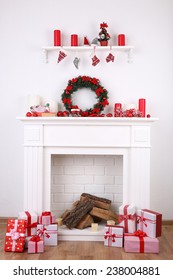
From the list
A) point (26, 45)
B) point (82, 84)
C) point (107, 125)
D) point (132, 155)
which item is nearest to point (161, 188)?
point (132, 155)

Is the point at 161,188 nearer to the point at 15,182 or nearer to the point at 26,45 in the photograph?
the point at 15,182

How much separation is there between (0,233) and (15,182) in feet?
1.99

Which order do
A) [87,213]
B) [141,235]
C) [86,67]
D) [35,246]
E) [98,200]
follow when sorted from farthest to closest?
[86,67], [98,200], [87,213], [141,235], [35,246]

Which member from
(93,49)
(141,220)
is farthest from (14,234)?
(93,49)

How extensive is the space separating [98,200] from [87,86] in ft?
3.88

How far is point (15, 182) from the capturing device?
384 cm

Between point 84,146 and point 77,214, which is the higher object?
point 84,146

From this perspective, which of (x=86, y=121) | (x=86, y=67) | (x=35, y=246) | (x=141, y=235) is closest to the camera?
(x=35, y=246)

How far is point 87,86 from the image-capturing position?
3.70 meters

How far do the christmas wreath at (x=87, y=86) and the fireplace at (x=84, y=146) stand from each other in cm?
40

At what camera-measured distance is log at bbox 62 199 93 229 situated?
10.9 ft

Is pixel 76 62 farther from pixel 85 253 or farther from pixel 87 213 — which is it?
pixel 85 253

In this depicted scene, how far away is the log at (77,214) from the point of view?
3.33 metres

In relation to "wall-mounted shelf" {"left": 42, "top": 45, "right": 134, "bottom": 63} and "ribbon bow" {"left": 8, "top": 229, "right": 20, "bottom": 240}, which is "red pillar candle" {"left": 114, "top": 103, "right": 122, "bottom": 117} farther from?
"ribbon bow" {"left": 8, "top": 229, "right": 20, "bottom": 240}
